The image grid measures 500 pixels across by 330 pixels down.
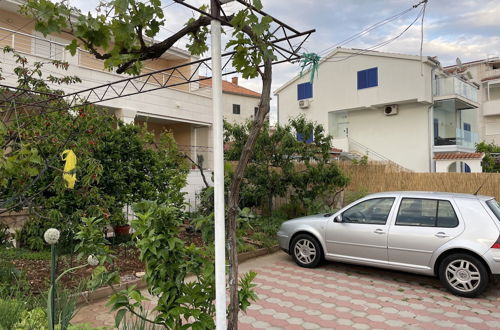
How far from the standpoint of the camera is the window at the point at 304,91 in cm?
2525

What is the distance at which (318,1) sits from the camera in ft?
16.3

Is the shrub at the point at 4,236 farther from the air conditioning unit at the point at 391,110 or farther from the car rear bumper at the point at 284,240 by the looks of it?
the air conditioning unit at the point at 391,110

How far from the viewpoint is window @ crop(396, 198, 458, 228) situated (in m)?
5.43

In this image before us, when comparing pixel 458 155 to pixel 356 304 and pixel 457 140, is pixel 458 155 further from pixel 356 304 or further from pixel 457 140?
pixel 356 304

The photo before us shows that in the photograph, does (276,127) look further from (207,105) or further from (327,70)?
(327,70)

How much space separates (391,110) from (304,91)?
20.7 feet

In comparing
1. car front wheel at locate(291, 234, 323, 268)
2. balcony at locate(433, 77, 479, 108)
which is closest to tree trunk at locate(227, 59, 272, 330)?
car front wheel at locate(291, 234, 323, 268)

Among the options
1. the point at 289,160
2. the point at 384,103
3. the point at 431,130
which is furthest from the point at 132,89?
the point at 431,130

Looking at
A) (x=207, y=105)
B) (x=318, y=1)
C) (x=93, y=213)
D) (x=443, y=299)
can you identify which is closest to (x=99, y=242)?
(x=93, y=213)

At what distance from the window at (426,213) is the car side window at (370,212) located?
9.1 inches

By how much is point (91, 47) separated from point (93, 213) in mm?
3751

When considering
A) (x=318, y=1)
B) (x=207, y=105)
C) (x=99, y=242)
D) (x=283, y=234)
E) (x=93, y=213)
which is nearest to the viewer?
(x=99, y=242)

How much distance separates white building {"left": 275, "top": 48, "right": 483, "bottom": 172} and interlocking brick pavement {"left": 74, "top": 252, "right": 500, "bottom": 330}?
16.5 m

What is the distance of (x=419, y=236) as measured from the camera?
17.9 feet
